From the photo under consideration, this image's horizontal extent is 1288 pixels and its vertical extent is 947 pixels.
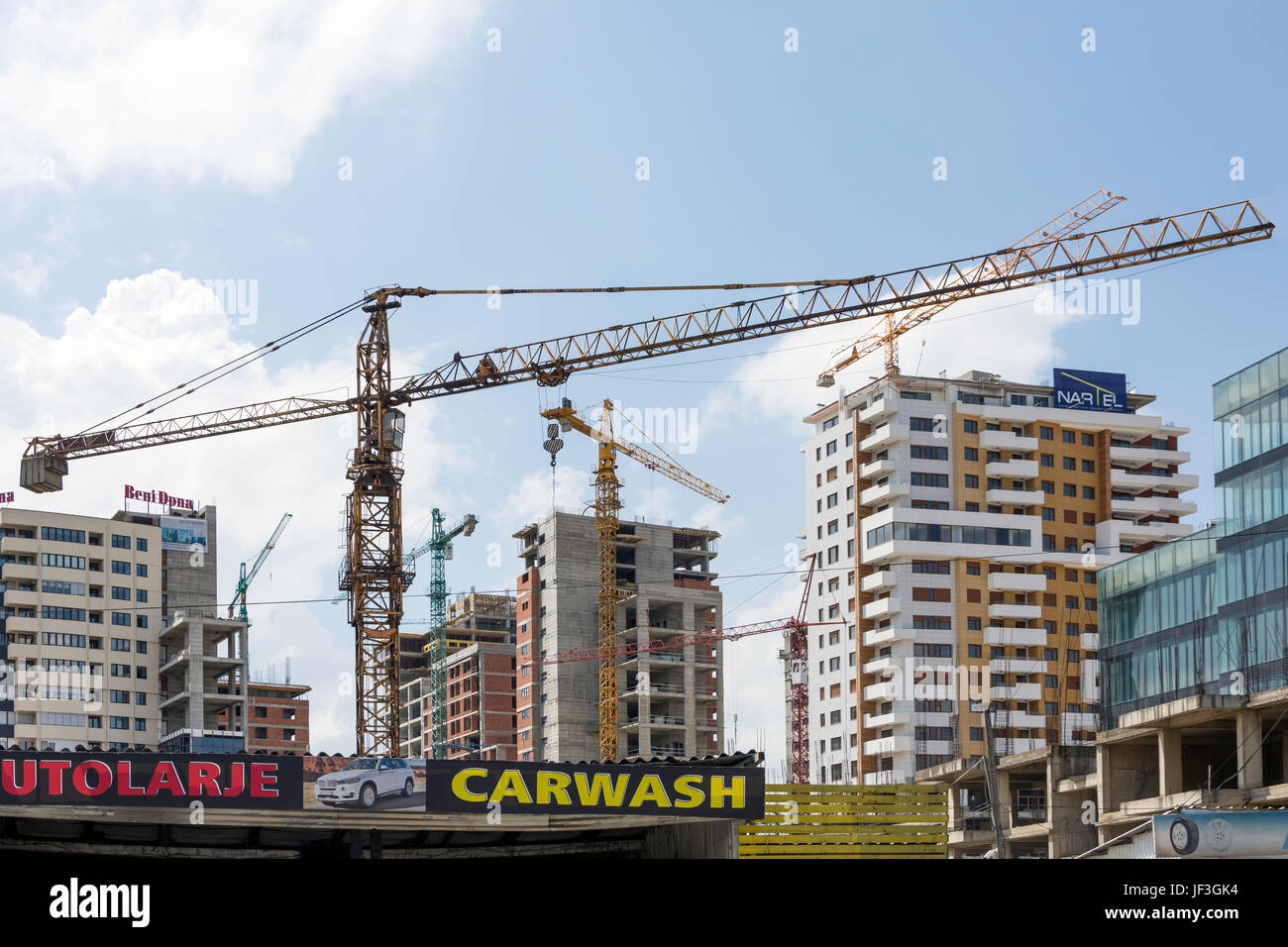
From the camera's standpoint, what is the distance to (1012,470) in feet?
463

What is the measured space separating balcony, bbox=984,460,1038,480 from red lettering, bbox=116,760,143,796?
114 m

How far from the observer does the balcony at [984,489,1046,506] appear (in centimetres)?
14038

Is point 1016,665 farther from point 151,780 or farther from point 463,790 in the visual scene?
point 151,780

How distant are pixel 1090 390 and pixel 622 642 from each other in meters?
59.7

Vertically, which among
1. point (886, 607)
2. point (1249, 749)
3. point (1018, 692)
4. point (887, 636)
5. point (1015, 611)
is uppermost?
point (886, 607)

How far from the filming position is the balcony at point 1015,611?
137 m

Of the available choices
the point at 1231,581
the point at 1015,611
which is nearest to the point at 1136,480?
the point at 1015,611

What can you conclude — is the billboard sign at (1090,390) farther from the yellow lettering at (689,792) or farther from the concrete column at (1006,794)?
the yellow lettering at (689,792)

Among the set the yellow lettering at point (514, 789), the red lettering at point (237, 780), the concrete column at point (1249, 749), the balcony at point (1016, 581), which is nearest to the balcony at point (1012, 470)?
the balcony at point (1016, 581)

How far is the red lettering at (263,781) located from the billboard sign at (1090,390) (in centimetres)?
11974

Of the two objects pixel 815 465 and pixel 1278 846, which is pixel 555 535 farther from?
pixel 1278 846

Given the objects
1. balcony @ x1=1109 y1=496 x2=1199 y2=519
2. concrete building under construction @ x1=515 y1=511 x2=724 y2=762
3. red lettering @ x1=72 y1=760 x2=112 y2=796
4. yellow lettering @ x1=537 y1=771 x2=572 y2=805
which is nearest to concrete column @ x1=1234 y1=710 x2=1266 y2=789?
yellow lettering @ x1=537 y1=771 x2=572 y2=805

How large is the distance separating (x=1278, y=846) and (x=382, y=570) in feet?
181
